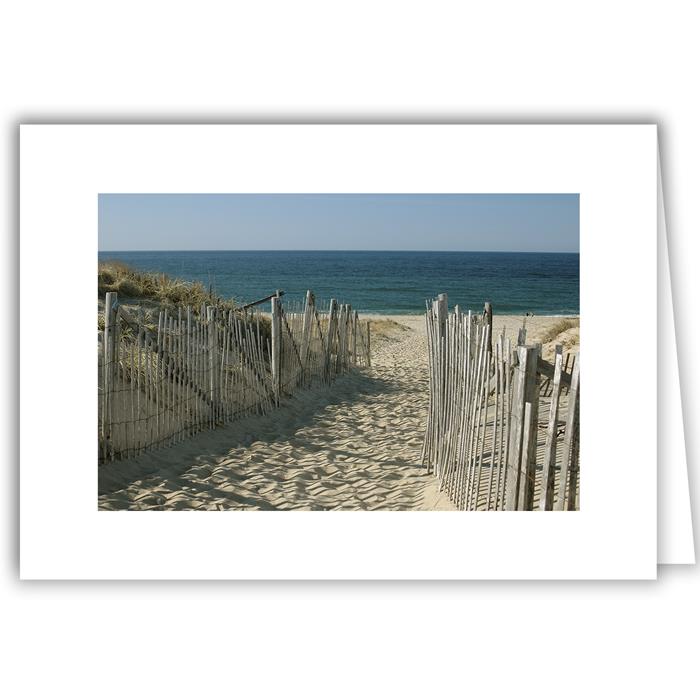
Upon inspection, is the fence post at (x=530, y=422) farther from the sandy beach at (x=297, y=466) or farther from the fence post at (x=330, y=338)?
the fence post at (x=330, y=338)

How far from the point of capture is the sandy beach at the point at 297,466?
5.19 m

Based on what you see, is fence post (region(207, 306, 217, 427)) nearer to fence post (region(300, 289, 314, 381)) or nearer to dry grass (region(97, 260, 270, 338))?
fence post (region(300, 289, 314, 381))

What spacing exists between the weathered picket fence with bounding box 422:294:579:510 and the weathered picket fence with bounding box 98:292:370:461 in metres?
1.97

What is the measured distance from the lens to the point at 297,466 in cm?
610

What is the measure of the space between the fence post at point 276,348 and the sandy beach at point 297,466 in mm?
224

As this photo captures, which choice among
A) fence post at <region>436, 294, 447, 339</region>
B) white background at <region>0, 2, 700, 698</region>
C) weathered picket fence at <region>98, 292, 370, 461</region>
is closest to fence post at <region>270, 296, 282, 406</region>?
weathered picket fence at <region>98, 292, 370, 461</region>

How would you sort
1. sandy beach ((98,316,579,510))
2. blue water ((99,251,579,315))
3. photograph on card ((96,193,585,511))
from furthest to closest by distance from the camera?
blue water ((99,251,579,315)), sandy beach ((98,316,579,510)), photograph on card ((96,193,585,511))

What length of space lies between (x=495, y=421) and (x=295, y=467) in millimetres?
2405

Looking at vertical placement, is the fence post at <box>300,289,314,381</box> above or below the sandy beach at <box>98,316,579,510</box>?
above

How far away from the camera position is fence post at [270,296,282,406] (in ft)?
27.0
